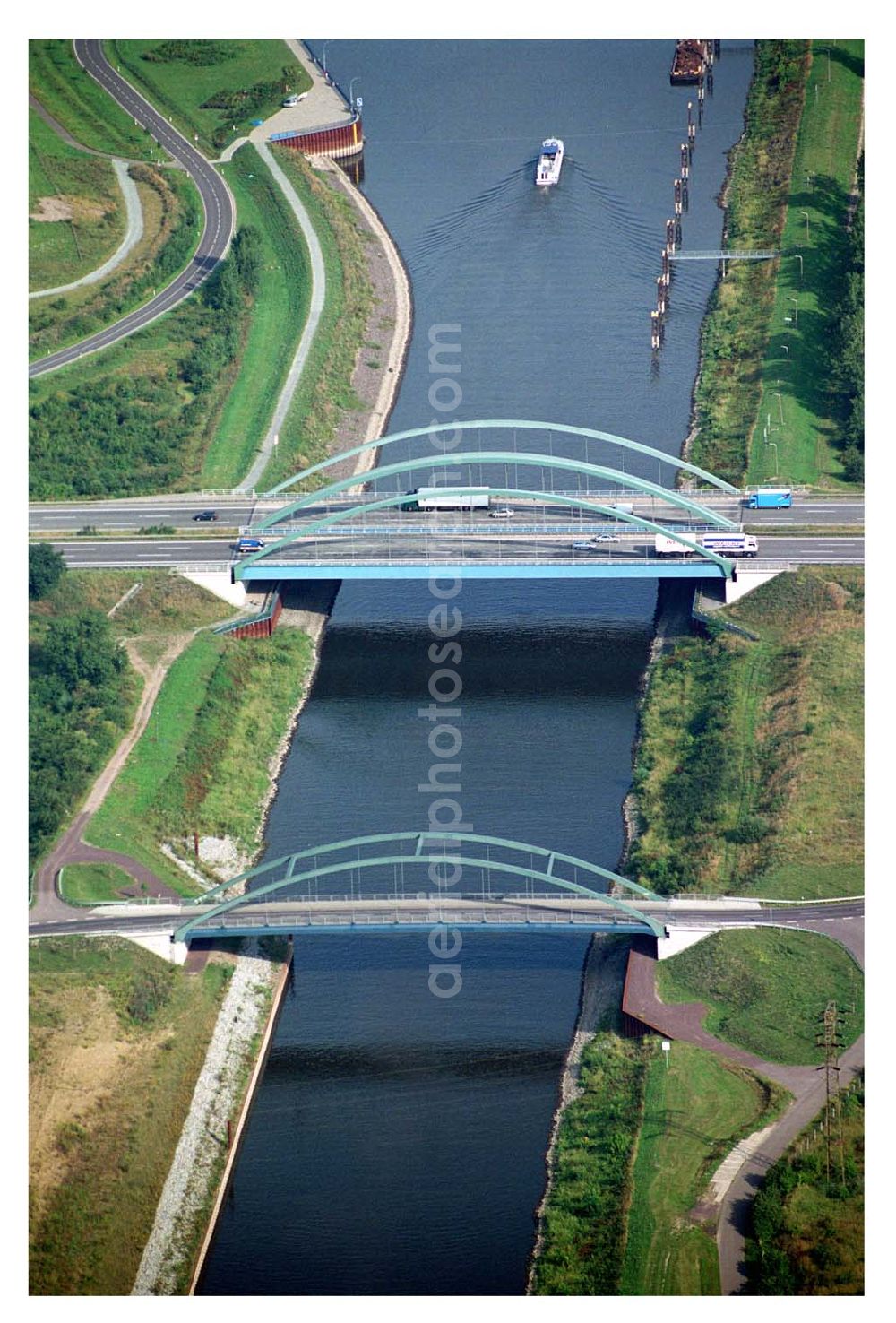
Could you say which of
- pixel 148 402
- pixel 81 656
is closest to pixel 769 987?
pixel 81 656

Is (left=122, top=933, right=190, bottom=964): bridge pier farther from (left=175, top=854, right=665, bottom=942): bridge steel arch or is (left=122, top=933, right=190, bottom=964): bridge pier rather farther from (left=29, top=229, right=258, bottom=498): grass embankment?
(left=29, top=229, right=258, bottom=498): grass embankment

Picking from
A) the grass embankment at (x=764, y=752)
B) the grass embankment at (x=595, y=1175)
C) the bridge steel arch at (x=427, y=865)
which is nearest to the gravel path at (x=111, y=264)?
the grass embankment at (x=764, y=752)

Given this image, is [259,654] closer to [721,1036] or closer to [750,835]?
[750,835]

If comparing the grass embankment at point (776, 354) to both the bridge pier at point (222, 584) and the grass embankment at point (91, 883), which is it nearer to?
the bridge pier at point (222, 584)

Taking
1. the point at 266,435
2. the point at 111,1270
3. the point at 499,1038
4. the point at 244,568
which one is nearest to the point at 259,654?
the point at 244,568

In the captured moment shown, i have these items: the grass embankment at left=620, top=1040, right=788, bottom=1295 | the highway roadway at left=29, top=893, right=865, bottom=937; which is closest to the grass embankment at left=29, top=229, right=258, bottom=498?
the highway roadway at left=29, top=893, right=865, bottom=937

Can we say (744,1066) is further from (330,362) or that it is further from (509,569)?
(330,362)
